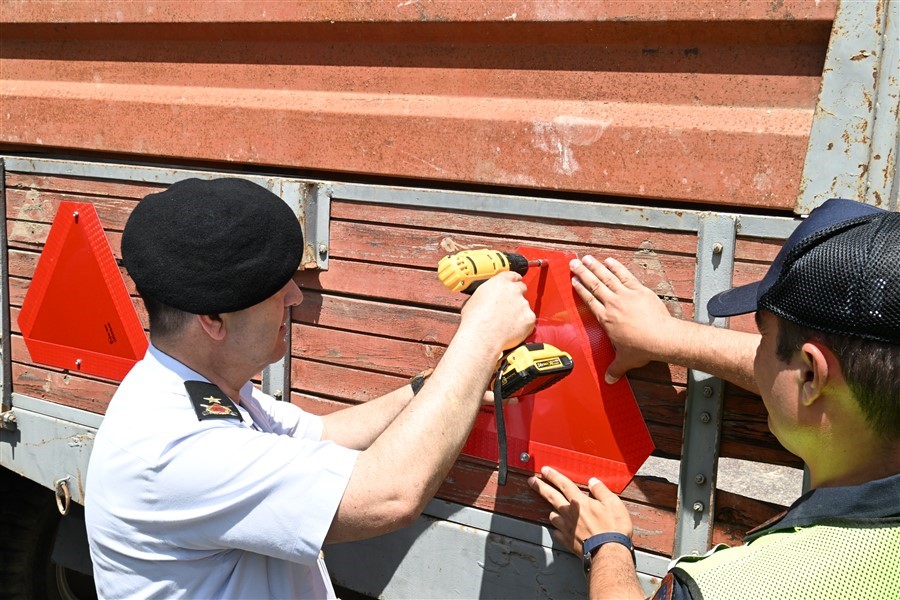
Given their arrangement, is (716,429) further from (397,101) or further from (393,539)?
(397,101)

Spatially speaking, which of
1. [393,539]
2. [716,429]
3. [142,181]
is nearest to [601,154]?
[716,429]

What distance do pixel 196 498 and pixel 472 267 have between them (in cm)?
69

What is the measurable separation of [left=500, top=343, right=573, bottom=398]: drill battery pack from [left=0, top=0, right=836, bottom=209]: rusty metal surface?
375mm

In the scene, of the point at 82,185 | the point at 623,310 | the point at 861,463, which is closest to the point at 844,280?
the point at 861,463

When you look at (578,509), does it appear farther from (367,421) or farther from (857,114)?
(857,114)

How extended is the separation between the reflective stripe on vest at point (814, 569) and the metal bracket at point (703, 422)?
0.60 meters

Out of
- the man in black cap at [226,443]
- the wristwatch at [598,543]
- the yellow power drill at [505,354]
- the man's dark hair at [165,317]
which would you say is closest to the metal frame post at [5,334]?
the man in black cap at [226,443]

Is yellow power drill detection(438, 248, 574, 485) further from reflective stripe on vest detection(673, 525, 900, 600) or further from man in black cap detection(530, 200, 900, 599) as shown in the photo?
reflective stripe on vest detection(673, 525, 900, 600)

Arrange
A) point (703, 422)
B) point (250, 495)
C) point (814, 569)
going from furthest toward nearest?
point (703, 422) < point (250, 495) < point (814, 569)

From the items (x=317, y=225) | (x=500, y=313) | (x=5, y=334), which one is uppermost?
(x=317, y=225)

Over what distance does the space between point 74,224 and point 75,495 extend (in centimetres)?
85

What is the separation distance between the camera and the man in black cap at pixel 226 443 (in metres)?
1.46

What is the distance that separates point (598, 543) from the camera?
1.74 m

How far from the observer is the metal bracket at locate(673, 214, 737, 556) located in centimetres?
170
